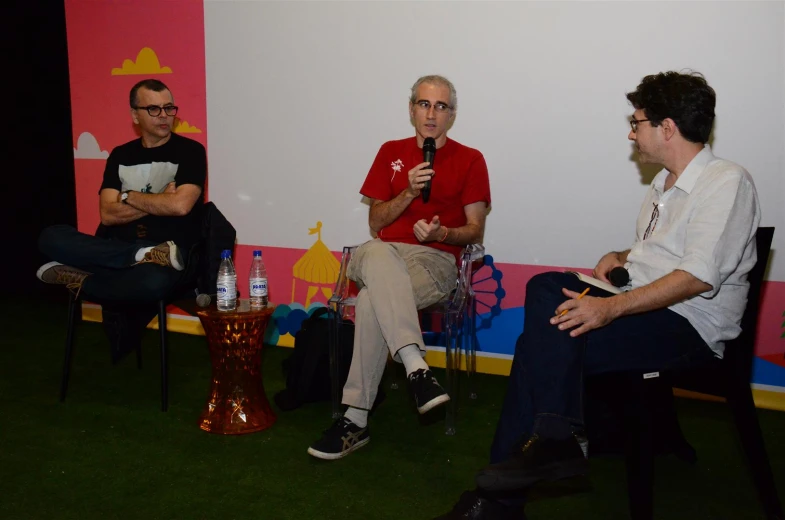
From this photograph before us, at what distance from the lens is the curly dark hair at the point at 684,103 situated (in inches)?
83.3

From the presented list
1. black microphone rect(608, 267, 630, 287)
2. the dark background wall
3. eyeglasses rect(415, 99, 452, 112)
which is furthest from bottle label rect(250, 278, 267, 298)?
the dark background wall

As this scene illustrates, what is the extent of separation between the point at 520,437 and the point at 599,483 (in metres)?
0.59

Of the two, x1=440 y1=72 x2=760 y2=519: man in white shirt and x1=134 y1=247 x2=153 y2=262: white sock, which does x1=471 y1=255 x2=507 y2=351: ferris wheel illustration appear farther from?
x1=134 y1=247 x2=153 y2=262: white sock

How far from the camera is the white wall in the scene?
3000 mm

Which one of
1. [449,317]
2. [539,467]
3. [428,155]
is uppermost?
[428,155]

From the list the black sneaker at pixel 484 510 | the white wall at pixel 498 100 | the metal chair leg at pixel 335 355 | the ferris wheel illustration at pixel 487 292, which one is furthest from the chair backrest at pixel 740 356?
the ferris wheel illustration at pixel 487 292

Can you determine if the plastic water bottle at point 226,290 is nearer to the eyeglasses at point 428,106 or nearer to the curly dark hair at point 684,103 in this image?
the eyeglasses at point 428,106

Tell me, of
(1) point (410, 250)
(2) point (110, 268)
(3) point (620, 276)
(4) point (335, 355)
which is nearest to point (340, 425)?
(4) point (335, 355)

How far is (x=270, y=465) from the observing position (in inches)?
98.4

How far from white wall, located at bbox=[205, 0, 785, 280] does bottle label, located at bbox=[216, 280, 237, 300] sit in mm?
1106

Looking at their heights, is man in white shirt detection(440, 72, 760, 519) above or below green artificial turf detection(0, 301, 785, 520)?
above

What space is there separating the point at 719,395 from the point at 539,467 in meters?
0.60

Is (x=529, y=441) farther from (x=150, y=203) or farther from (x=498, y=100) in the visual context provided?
(x=150, y=203)

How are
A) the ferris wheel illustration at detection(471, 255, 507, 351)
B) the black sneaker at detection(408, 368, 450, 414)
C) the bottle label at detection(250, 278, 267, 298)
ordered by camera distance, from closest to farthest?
the black sneaker at detection(408, 368, 450, 414) → the bottle label at detection(250, 278, 267, 298) → the ferris wheel illustration at detection(471, 255, 507, 351)
